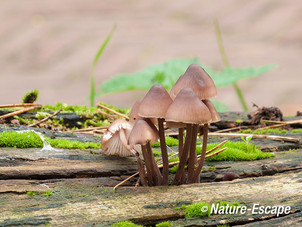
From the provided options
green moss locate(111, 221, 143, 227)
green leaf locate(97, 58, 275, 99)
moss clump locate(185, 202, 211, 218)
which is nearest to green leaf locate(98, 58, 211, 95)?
green leaf locate(97, 58, 275, 99)

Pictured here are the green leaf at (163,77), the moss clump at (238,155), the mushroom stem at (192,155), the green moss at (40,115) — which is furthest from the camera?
the green leaf at (163,77)

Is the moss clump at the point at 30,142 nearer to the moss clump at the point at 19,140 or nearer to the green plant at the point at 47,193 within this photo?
the moss clump at the point at 19,140

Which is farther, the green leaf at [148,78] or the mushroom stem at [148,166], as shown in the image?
the green leaf at [148,78]

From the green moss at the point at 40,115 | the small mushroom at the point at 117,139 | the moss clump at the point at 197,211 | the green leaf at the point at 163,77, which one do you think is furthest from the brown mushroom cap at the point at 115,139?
the green leaf at the point at 163,77

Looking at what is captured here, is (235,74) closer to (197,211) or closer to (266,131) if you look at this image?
(266,131)

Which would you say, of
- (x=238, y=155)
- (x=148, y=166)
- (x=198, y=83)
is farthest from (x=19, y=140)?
(x=238, y=155)

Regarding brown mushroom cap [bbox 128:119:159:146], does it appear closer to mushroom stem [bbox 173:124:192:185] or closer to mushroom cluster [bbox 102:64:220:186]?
mushroom cluster [bbox 102:64:220:186]
